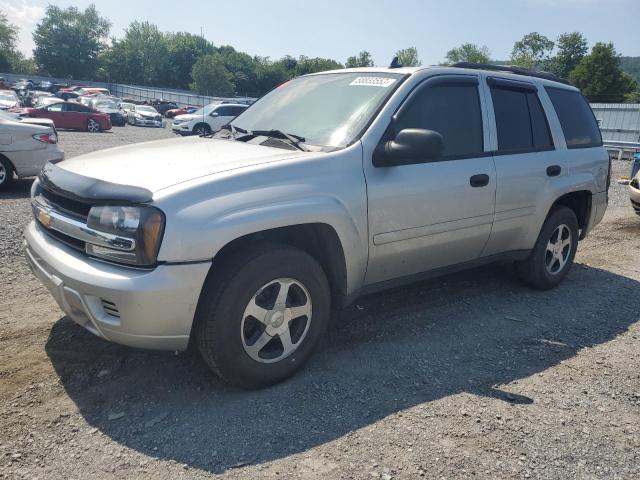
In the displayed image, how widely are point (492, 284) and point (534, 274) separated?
0.44m

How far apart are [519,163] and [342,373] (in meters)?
2.30

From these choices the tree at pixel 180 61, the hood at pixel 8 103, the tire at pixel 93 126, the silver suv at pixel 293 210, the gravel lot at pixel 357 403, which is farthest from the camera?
the tree at pixel 180 61

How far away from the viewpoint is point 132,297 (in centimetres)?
A: 266

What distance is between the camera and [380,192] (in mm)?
3461

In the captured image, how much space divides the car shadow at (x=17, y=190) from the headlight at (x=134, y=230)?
21.8ft

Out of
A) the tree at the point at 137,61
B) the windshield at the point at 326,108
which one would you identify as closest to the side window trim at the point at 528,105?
the windshield at the point at 326,108

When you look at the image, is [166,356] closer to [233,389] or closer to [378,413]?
[233,389]

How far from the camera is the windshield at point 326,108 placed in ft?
11.8

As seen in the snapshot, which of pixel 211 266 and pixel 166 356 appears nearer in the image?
pixel 211 266

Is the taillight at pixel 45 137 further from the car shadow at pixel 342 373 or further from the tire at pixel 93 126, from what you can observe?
the tire at pixel 93 126

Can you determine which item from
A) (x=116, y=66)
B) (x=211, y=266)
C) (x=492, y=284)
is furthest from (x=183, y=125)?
(x=116, y=66)

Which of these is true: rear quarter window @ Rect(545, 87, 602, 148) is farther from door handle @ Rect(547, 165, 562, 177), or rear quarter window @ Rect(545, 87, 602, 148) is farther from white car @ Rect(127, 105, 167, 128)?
white car @ Rect(127, 105, 167, 128)

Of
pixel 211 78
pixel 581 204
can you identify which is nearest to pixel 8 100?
→ pixel 581 204

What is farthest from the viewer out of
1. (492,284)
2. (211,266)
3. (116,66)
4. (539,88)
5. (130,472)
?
(116,66)
